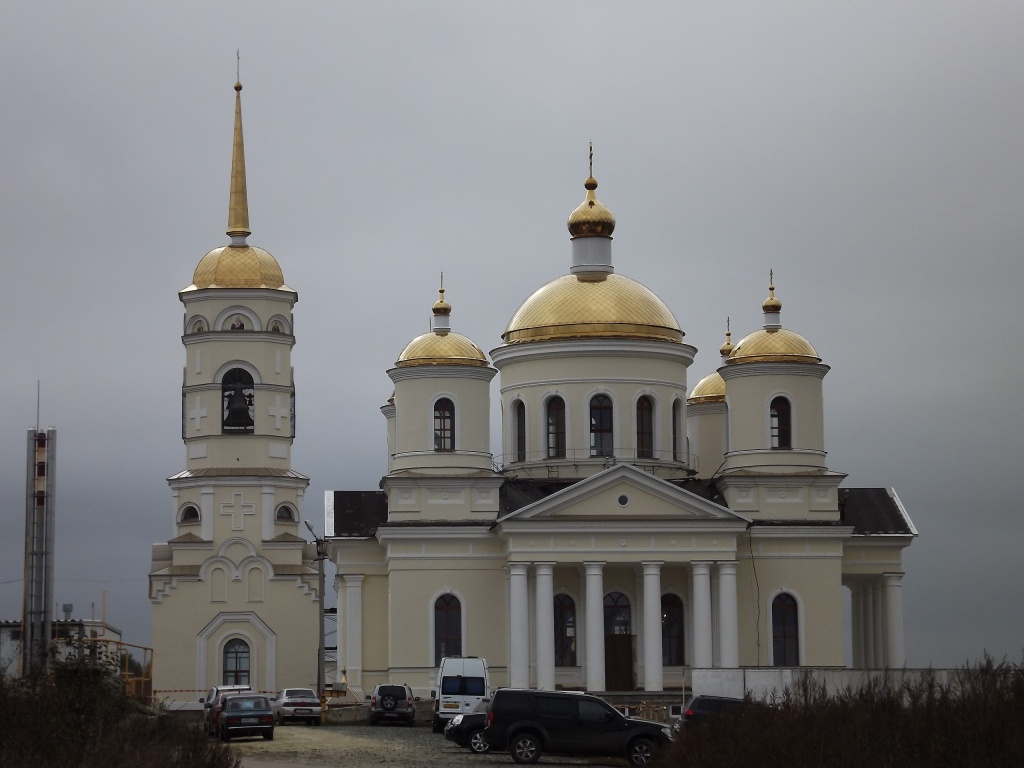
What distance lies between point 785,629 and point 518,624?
6890 millimetres

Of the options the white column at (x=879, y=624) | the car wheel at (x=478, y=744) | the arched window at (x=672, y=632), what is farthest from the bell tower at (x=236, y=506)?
the car wheel at (x=478, y=744)

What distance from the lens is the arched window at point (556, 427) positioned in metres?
52.1

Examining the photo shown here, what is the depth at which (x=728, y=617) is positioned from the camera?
4838cm

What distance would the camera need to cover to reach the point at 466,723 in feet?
116

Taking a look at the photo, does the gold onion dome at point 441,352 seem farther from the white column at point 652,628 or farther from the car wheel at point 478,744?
the car wheel at point 478,744

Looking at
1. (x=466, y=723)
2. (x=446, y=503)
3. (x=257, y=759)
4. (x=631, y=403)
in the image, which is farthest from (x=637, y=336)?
(x=257, y=759)

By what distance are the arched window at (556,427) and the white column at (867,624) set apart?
9168 millimetres

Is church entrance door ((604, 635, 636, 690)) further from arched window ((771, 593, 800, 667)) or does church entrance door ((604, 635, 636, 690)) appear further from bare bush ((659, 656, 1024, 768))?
bare bush ((659, 656, 1024, 768))

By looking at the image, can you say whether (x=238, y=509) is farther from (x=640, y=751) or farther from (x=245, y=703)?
(x=640, y=751)

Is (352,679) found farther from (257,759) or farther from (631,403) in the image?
(257,759)

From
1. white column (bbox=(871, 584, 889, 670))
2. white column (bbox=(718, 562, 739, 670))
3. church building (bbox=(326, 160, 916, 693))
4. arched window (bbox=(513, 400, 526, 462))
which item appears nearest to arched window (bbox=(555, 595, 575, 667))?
church building (bbox=(326, 160, 916, 693))

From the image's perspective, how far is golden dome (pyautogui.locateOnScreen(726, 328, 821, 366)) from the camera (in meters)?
51.3

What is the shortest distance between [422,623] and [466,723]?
13848mm

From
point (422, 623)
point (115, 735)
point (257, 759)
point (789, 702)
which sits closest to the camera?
point (115, 735)
